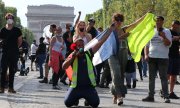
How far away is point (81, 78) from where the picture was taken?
36.3ft

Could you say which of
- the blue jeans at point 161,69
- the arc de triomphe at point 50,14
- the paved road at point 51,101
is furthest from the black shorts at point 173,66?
the arc de triomphe at point 50,14

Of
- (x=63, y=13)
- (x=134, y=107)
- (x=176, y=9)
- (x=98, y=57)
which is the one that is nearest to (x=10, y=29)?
(x=98, y=57)

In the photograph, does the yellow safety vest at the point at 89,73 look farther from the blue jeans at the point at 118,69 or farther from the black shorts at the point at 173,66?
the black shorts at the point at 173,66

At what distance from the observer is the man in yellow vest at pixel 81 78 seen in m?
11.0

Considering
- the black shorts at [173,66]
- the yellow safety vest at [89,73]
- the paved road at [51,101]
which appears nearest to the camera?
the yellow safety vest at [89,73]

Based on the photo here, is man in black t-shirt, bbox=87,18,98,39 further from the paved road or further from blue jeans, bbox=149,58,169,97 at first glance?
blue jeans, bbox=149,58,169,97

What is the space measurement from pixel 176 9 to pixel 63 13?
93.3m

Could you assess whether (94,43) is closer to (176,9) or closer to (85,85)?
(85,85)

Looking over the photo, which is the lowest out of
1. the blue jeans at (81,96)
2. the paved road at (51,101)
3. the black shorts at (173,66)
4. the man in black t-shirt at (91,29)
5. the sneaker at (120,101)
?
the paved road at (51,101)

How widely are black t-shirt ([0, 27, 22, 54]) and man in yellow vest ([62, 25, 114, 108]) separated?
3.21 meters

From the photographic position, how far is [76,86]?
36.2 feet

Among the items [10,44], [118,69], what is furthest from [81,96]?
[10,44]

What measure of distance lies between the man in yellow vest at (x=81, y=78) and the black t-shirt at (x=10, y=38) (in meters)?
3.21

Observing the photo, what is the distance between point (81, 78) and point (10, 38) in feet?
11.3
